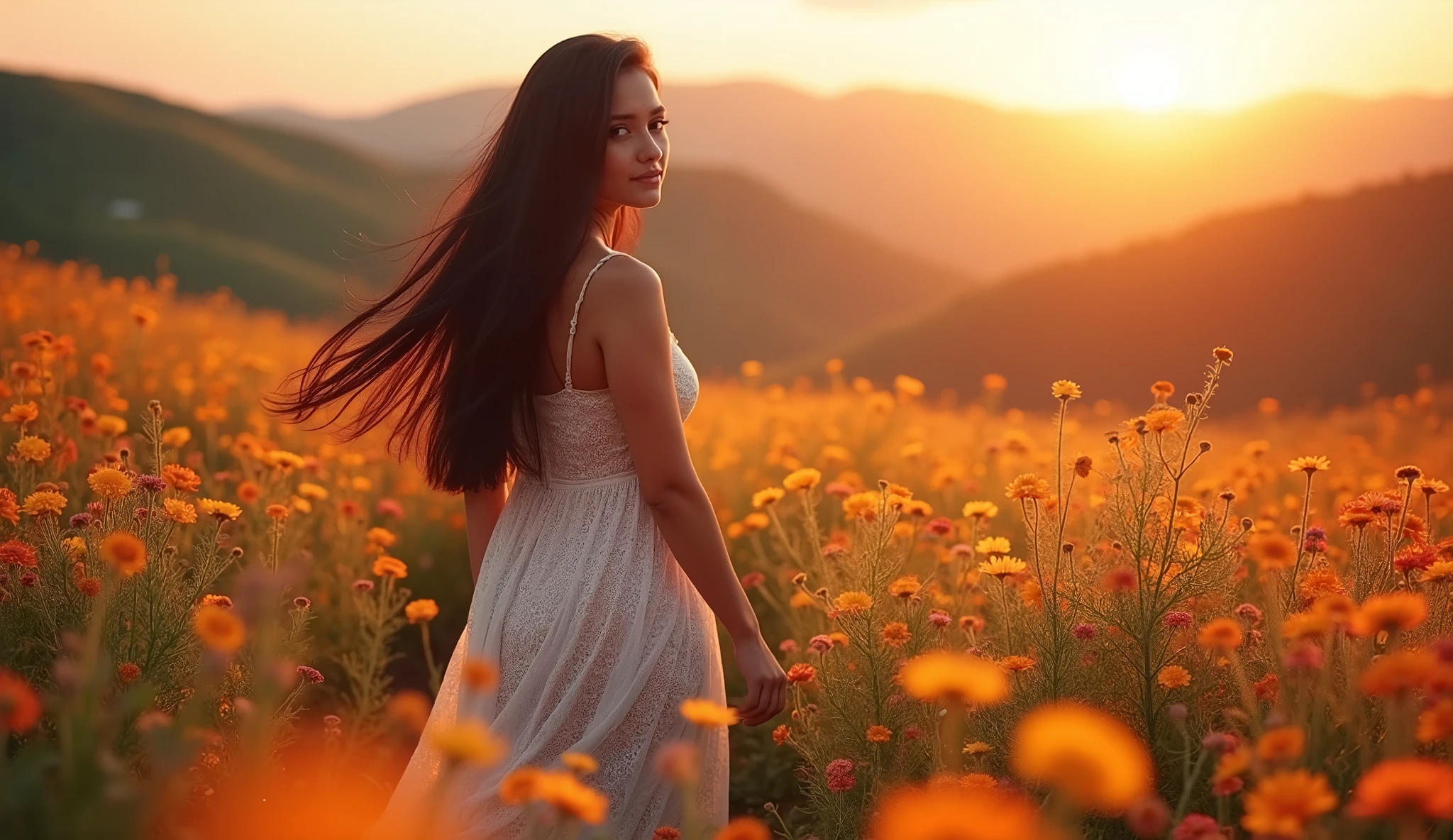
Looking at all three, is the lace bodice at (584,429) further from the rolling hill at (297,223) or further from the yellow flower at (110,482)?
the rolling hill at (297,223)

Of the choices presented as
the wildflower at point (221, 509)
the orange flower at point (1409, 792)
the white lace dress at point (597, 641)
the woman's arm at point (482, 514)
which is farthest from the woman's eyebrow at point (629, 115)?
the orange flower at point (1409, 792)

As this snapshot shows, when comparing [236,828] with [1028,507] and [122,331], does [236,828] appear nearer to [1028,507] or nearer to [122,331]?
[1028,507]

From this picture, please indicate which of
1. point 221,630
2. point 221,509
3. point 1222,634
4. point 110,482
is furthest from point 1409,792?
point 110,482

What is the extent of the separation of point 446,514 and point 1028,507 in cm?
323

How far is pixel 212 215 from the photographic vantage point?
41938 millimetres

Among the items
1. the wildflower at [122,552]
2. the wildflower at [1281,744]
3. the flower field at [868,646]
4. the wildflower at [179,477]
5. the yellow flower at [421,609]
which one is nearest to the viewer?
the flower field at [868,646]

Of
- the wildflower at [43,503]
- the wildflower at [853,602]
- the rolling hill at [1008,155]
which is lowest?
the wildflower at [853,602]

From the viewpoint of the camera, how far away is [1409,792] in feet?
3.44

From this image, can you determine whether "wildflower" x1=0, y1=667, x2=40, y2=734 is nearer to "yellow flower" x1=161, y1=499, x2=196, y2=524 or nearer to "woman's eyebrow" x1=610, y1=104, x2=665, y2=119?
"yellow flower" x1=161, y1=499, x2=196, y2=524

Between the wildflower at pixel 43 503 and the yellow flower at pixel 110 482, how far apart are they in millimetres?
131

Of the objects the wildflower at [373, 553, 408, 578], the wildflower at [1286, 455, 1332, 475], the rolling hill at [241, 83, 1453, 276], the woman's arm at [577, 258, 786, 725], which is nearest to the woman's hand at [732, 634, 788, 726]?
the woman's arm at [577, 258, 786, 725]

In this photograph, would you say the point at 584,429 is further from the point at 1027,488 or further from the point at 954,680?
the point at 954,680

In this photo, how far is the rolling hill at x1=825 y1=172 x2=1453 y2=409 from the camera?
16.1 metres

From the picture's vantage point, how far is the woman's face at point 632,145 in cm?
237
